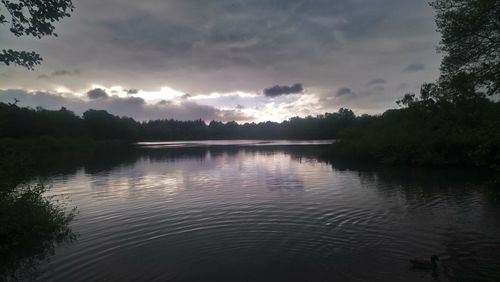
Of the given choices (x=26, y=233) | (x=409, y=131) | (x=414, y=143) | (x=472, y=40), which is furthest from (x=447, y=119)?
(x=409, y=131)

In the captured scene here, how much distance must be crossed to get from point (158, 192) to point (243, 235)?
1499 centimetres

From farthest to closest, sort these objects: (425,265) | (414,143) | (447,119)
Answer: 1. (414,143)
2. (447,119)
3. (425,265)

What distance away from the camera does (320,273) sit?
493 inches

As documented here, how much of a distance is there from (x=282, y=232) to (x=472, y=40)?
40.4 feet

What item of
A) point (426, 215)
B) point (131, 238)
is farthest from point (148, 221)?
point (426, 215)

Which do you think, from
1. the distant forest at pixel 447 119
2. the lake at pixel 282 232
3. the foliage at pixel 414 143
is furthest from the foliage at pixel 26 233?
the foliage at pixel 414 143

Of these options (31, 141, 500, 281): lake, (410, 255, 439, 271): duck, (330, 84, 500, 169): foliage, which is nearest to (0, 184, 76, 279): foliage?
(31, 141, 500, 281): lake

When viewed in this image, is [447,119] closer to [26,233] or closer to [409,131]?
[26,233]

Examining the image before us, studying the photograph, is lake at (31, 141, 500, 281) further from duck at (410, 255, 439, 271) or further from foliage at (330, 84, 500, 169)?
foliage at (330, 84, 500, 169)

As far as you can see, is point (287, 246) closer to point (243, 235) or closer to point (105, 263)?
point (243, 235)

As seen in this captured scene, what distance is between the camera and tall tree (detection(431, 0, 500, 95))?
11.3 metres

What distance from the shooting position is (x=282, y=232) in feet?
57.7

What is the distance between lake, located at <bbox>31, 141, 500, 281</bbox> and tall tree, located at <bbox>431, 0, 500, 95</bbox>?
411cm

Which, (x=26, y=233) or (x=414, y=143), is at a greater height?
(x=414, y=143)
